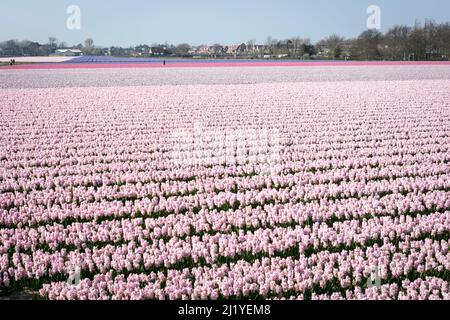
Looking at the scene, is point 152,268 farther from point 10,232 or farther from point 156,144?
point 156,144

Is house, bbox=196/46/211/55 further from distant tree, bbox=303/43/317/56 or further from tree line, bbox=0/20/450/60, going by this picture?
distant tree, bbox=303/43/317/56

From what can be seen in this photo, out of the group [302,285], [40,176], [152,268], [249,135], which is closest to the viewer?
[302,285]

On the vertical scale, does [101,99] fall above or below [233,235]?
above

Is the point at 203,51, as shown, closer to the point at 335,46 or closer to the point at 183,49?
the point at 183,49

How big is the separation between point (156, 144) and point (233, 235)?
583cm

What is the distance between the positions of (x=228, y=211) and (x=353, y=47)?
7298cm

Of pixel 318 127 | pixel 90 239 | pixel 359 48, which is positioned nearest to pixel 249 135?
pixel 318 127

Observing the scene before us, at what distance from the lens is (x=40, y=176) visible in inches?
326

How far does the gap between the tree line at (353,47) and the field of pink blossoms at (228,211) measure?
12038mm

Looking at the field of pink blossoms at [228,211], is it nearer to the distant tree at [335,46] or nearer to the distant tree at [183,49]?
the distant tree at [335,46]

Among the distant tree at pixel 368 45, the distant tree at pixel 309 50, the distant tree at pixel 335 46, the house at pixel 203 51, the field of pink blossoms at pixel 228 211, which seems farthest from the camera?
the house at pixel 203 51

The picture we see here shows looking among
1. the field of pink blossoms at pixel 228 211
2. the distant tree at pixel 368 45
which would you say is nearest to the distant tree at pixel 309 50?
the distant tree at pixel 368 45

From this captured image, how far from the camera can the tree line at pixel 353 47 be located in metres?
37.1

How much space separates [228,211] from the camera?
6.12 metres
